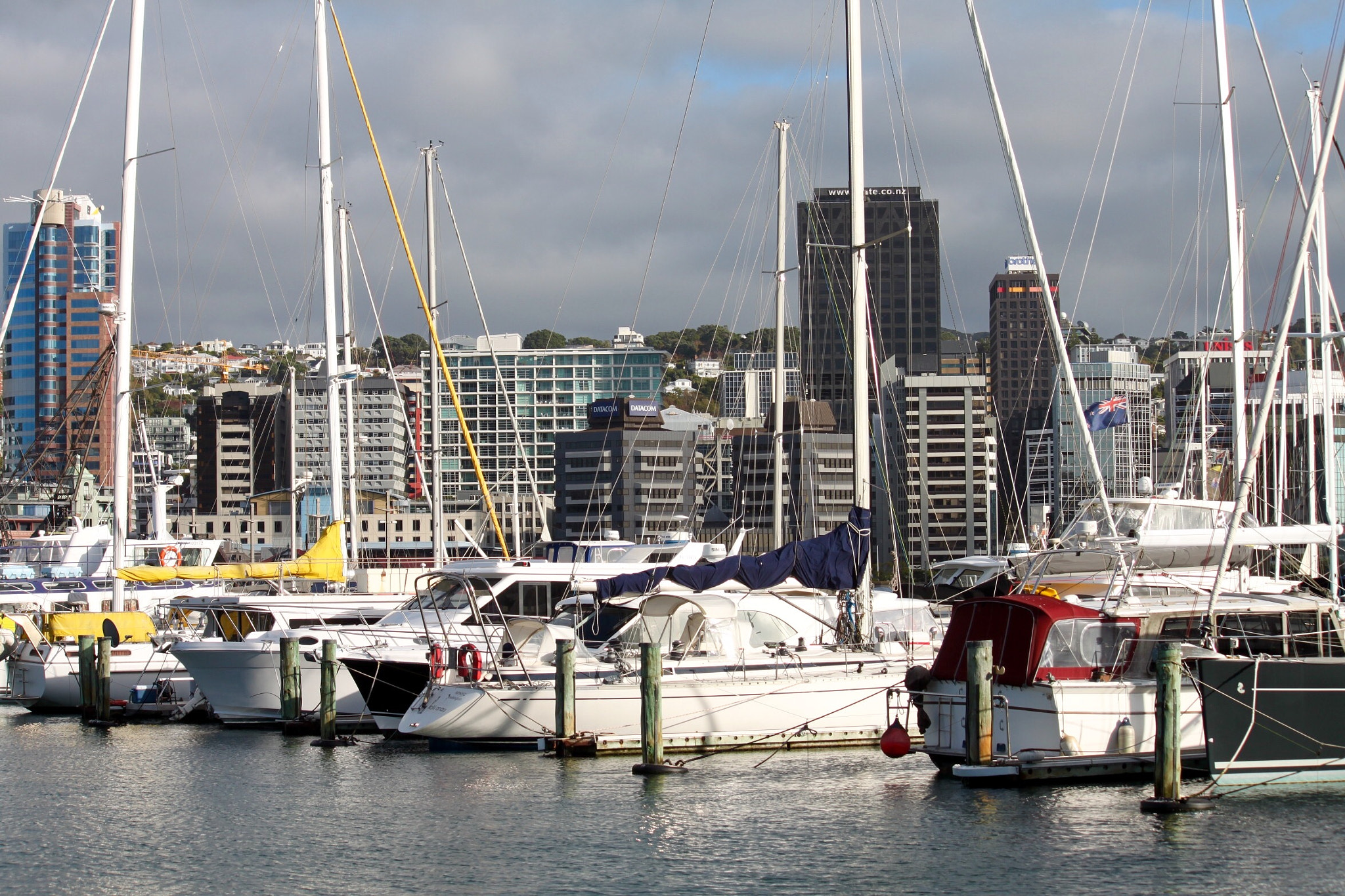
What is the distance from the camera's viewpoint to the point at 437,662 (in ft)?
88.6

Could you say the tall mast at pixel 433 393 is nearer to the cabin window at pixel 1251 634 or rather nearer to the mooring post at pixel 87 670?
the mooring post at pixel 87 670

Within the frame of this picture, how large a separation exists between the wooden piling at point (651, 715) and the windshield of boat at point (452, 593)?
270 inches

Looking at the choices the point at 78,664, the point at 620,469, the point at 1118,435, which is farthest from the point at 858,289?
the point at 620,469

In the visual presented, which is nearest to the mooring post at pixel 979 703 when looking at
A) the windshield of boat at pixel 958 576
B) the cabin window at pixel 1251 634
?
the cabin window at pixel 1251 634

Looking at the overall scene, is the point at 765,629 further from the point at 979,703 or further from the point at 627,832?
the point at 627,832

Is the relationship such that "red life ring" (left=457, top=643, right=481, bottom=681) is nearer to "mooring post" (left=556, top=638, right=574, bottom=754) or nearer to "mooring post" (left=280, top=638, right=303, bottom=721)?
"mooring post" (left=556, top=638, right=574, bottom=754)

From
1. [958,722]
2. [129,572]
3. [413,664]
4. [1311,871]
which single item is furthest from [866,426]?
[129,572]

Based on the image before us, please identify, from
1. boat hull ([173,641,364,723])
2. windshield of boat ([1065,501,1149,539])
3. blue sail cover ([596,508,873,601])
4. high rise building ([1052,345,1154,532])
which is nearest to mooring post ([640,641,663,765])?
blue sail cover ([596,508,873,601])

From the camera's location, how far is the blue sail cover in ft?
89.2

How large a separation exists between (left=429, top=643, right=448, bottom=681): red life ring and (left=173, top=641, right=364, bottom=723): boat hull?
5293mm

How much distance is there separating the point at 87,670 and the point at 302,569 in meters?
6.99

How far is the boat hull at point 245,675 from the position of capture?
1246 inches

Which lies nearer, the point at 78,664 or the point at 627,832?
the point at 627,832

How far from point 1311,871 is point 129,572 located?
31969 millimetres
